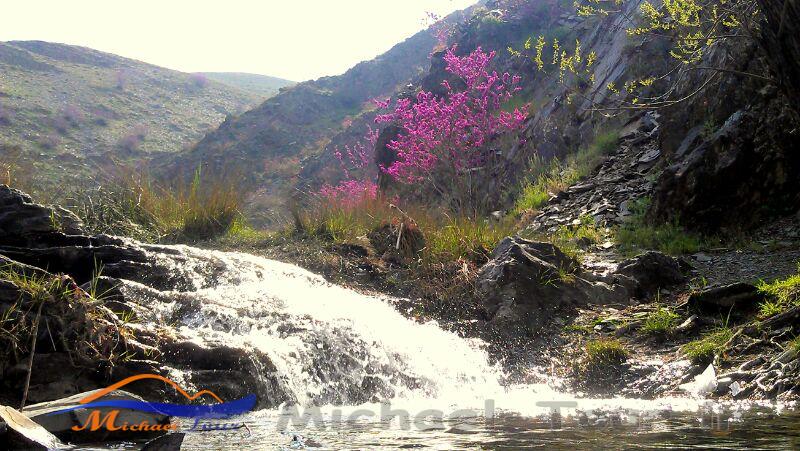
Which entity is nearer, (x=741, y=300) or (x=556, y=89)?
(x=741, y=300)

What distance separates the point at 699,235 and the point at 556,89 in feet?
31.4

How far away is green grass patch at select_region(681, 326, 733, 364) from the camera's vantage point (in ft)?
16.8

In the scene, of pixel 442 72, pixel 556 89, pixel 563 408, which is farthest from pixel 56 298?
pixel 442 72

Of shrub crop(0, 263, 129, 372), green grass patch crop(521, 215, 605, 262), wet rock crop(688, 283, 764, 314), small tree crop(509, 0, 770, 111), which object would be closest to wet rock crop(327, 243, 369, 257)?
green grass patch crop(521, 215, 605, 262)

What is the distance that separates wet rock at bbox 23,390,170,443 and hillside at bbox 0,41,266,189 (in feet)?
85.6

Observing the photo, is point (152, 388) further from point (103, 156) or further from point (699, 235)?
point (103, 156)

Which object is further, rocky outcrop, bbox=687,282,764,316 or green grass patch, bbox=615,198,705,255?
green grass patch, bbox=615,198,705,255

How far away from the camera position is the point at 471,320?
22.8 ft

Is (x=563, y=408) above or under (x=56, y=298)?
under

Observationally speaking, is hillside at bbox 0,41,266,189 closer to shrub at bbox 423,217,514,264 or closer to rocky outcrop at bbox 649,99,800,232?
shrub at bbox 423,217,514,264

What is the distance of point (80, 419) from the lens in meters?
3.08

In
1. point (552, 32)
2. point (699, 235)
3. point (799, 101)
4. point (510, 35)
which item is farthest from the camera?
point (510, 35)

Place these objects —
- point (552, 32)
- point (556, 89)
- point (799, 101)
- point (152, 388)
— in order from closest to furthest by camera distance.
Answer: point (152, 388), point (799, 101), point (556, 89), point (552, 32)

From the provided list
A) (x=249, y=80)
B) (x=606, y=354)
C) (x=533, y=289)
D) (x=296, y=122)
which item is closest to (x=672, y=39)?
(x=533, y=289)
